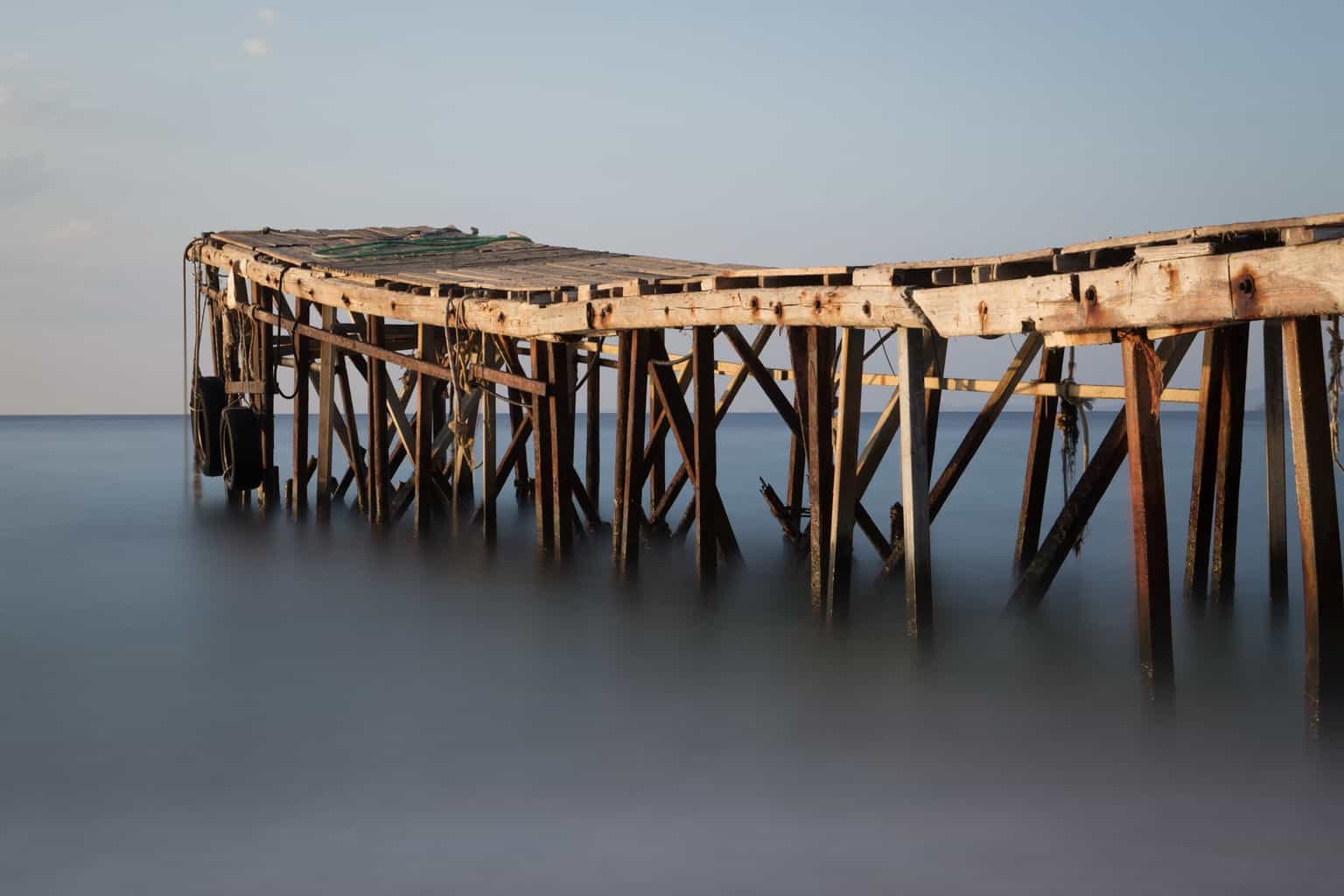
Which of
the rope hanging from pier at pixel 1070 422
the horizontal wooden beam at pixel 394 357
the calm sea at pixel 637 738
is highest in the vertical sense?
the horizontal wooden beam at pixel 394 357

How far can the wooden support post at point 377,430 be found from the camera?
13289mm

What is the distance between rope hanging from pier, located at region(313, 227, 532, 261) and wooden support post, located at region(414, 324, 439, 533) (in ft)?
7.21

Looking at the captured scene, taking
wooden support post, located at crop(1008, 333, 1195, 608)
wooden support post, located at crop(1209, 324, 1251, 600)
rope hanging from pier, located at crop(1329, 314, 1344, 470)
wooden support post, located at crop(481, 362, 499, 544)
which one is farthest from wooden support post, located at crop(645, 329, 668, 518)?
rope hanging from pier, located at crop(1329, 314, 1344, 470)

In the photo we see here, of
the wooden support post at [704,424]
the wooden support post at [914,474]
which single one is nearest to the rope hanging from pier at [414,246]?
the wooden support post at [704,424]

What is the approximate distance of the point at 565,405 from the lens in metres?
11.4

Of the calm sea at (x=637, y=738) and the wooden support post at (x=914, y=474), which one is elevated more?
the wooden support post at (x=914, y=474)

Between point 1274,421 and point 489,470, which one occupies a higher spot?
point 1274,421

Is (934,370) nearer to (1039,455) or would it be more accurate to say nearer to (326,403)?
(1039,455)

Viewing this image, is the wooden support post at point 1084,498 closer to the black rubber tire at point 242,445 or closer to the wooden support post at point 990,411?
the wooden support post at point 990,411

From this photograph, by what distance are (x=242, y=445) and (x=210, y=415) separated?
0.82m

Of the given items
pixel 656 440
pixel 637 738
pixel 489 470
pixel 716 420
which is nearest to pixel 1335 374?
pixel 637 738

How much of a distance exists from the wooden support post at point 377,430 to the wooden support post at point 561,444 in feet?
8.07

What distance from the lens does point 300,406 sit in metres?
14.8

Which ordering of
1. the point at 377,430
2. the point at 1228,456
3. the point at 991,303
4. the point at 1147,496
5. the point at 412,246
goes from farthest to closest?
the point at 412,246 → the point at 377,430 → the point at 1228,456 → the point at 991,303 → the point at 1147,496
